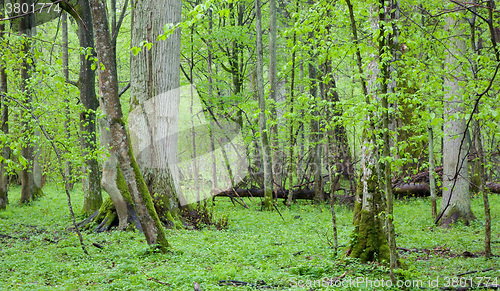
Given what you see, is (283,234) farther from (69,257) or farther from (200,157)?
(200,157)

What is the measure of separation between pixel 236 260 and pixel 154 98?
4373 mm

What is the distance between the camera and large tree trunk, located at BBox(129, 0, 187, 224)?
25.7 ft

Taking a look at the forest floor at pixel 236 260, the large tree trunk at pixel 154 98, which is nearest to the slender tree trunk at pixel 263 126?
the forest floor at pixel 236 260

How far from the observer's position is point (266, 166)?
11.7 m

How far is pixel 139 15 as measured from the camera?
7.84 m

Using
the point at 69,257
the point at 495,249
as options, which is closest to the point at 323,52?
the point at 495,249

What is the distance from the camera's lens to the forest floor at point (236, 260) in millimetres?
4148

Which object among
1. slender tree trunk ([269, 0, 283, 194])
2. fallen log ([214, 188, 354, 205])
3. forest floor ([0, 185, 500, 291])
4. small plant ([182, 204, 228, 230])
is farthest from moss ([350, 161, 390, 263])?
fallen log ([214, 188, 354, 205])

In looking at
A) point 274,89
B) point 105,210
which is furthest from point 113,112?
point 274,89

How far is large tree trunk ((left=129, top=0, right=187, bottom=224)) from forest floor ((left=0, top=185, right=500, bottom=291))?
4.32ft

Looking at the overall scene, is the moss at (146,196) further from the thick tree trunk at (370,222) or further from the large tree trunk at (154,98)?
the thick tree trunk at (370,222)

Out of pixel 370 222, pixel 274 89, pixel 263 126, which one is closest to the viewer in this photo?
pixel 370 222

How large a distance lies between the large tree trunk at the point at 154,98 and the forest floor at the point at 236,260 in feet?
4.32

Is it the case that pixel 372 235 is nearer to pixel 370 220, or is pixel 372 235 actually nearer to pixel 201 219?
pixel 370 220
